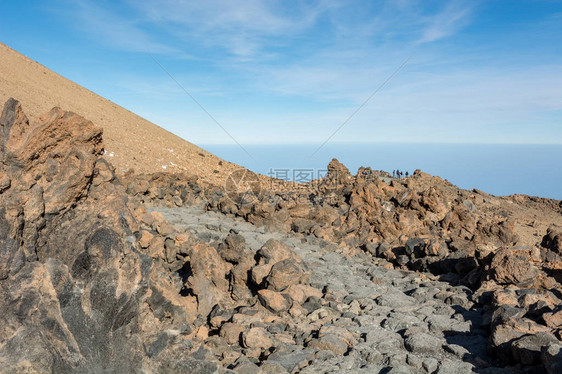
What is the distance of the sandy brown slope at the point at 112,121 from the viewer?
2666cm

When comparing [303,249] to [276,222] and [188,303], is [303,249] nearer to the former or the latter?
[276,222]

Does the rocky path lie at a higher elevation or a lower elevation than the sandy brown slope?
lower

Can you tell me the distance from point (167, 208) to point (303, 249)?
6.53m

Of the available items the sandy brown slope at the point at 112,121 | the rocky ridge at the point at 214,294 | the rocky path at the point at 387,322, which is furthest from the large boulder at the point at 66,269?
the sandy brown slope at the point at 112,121

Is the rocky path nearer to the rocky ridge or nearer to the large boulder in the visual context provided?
the rocky ridge

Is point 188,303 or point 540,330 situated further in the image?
point 188,303

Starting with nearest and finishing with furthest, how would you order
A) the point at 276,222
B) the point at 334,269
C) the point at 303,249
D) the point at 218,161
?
the point at 334,269 → the point at 303,249 → the point at 276,222 → the point at 218,161

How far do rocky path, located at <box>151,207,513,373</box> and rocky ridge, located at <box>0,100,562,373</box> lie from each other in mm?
30

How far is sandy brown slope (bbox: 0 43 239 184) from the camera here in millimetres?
26656

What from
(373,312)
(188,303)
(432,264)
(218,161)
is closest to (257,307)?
(188,303)

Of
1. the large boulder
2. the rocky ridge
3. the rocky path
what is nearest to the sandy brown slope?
the rocky ridge

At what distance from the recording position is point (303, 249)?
39.7 feet

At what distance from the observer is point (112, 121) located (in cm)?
Answer: 3319

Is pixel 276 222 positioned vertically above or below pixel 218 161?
below
